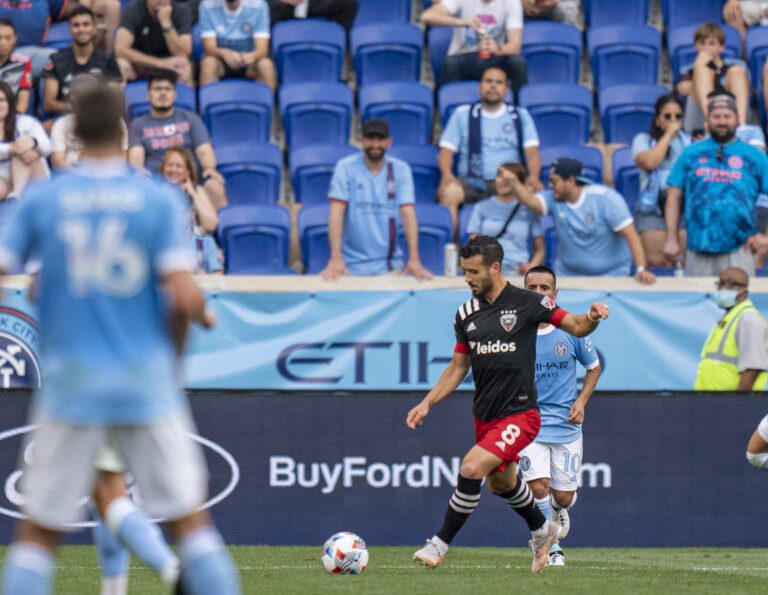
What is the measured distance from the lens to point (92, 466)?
4.70m

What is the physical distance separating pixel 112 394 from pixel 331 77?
1170 centimetres

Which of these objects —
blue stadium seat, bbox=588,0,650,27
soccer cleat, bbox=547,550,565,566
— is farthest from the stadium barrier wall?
blue stadium seat, bbox=588,0,650,27

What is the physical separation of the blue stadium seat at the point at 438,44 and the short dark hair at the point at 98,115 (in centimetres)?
1142

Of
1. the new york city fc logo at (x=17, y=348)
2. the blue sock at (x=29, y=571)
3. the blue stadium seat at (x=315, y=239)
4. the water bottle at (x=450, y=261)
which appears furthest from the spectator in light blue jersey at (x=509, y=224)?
the blue sock at (x=29, y=571)

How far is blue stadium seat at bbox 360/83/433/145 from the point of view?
15.2 m

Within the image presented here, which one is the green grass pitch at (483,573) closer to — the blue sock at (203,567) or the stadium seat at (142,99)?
the blue sock at (203,567)

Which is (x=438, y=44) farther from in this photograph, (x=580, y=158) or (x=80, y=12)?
(x=80, y=12)

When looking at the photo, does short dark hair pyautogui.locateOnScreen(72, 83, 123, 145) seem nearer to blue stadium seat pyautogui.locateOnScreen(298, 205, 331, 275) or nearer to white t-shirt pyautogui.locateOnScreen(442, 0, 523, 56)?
blue stadium seat pyautogui.locateOnScreen(298, 205, 331, 275)

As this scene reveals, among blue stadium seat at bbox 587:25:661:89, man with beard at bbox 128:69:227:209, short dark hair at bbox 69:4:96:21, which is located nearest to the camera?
man with beard at bbox 128:69:227:209

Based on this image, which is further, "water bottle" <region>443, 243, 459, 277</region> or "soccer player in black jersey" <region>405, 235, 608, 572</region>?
"water bottle" <region>443, 243, 459, 277</region>

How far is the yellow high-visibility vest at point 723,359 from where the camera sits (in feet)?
39.8

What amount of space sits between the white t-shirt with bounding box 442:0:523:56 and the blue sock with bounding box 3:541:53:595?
1112cm

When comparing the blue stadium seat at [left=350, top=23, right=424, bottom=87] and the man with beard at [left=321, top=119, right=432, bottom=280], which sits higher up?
the blue stadium seat at [left=350, top=23, right=424, bottom=87]

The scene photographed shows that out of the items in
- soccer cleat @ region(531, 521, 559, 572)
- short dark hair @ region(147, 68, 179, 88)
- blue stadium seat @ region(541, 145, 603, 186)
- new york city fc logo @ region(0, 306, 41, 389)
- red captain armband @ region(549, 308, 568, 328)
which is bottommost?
soccer cleat @ region(531, 521, 559, 572)
